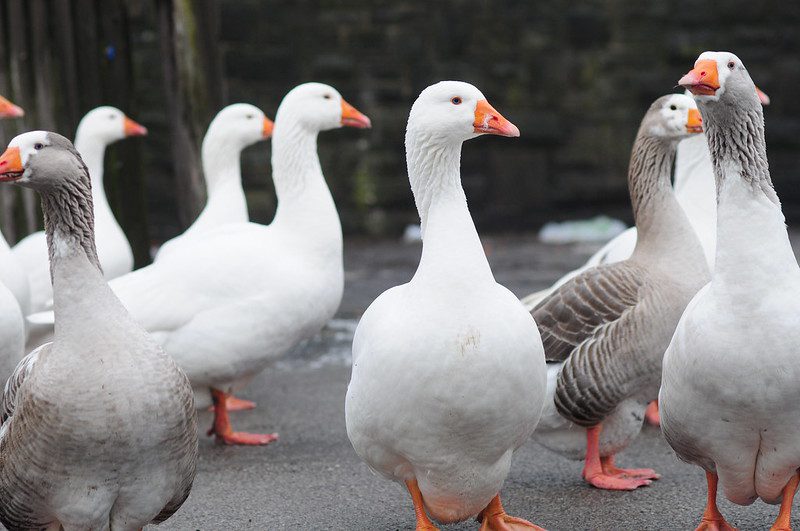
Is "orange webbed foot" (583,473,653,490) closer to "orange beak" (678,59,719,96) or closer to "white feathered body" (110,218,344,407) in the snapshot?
"white feathered body" (110,218,344,407)

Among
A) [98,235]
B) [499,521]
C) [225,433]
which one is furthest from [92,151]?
[499,521]

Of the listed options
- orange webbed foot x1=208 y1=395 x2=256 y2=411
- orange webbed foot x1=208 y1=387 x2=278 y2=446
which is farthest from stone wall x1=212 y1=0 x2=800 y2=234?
orange webbed foot x1=208 y1=387 x2=278 y2=446

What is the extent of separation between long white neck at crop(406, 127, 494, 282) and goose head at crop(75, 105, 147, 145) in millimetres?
4399

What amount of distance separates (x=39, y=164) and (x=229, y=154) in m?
4.00

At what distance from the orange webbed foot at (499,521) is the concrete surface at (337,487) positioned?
31cm

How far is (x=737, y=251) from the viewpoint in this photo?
4.16 meters

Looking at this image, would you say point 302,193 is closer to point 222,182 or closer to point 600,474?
point 222,182

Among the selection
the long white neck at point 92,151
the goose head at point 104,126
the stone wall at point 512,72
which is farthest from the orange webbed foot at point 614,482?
the stone wall at point 512,72

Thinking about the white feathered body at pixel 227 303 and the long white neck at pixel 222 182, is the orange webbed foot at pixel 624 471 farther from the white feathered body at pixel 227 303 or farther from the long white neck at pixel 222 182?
the long white neck at pixel 222 182

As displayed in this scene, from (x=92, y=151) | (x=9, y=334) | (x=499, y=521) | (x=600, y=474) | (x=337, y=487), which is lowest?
(x=337, y=487)

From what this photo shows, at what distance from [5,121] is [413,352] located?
18.1 feet

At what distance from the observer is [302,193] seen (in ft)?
22.5

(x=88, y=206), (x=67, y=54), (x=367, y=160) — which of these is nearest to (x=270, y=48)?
(x=367, y=160)

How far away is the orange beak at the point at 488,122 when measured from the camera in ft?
15.0
